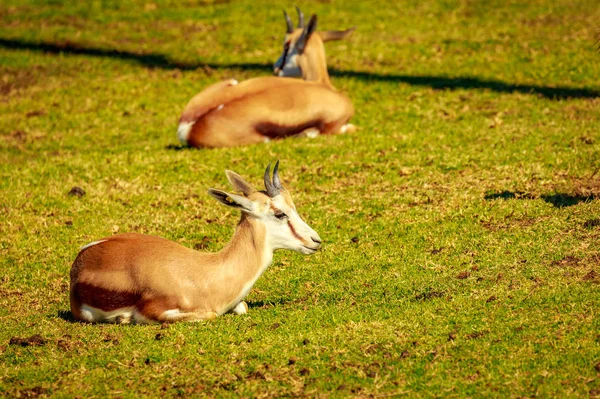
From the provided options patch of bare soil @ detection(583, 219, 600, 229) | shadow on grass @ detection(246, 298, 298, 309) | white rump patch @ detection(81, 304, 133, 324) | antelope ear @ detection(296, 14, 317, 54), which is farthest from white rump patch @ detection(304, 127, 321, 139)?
white rump patch @ detection(81, 304, 133, 324)

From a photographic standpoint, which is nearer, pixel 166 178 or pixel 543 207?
pixel 543 207

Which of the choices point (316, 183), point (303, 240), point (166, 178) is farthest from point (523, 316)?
point (166, 178)

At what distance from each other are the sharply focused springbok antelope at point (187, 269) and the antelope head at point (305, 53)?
678 cm

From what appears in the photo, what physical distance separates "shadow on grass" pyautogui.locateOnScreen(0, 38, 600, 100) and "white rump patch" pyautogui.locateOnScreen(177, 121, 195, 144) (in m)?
3.79

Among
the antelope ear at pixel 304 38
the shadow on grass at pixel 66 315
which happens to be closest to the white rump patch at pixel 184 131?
the antelope ear at pixel 304 38

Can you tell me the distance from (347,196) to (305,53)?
4.36 metres

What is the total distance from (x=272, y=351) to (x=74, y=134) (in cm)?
811

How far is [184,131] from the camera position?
12.3 metres

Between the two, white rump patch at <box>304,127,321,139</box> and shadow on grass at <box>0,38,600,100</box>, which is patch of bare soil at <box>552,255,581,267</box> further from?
shadow on grass at <box>0,38,600,100</box>

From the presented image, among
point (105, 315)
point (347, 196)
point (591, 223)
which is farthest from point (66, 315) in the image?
point (591, 223)

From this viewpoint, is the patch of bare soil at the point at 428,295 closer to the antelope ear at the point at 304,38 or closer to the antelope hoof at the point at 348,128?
the antelope hoof at the point at 348,128

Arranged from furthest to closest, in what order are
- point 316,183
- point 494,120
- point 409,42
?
point 409,42, point 494,120, point 316,183

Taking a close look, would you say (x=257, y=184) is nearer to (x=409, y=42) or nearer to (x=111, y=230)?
(x=111, y=230)

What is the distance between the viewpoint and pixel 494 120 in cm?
1241
